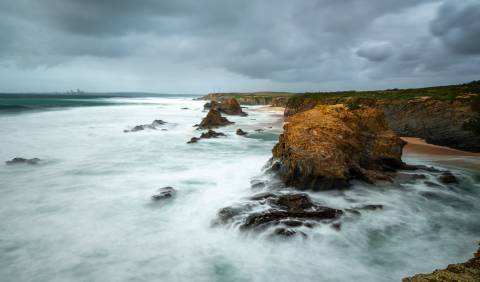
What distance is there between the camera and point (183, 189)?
48.3ft

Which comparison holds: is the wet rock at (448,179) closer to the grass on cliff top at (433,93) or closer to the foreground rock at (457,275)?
the foreground rock at (457,275)

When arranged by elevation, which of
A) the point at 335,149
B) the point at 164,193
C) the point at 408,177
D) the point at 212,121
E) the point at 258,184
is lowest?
the point at 164,193

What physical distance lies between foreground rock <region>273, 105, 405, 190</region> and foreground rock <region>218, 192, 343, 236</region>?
1.92m

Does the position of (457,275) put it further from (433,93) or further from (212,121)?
(212,121)

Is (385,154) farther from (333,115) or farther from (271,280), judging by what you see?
(271,280)

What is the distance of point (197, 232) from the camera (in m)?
10.4

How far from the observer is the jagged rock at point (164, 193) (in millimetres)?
13266

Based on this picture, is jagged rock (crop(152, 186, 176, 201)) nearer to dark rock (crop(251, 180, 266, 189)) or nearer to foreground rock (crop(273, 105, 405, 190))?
dark rock (crop(251, 180, 266, 189))

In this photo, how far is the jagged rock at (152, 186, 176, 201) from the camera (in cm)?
1327

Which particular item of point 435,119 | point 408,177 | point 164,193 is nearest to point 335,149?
point 408,177

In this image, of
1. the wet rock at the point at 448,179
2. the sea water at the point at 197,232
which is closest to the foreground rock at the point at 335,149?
the sea water at the point at 197,232

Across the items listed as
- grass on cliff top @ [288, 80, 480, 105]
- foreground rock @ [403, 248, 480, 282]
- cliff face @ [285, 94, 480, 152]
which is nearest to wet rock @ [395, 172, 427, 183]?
cliff face @ [285, 94, 480, 152]

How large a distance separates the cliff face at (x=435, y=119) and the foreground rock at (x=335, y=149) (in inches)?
224

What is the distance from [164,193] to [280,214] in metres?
5.90
